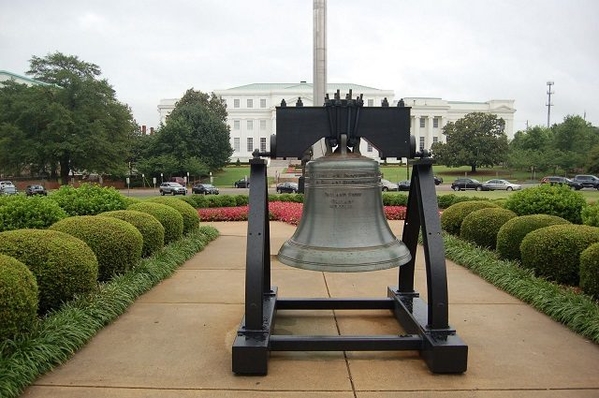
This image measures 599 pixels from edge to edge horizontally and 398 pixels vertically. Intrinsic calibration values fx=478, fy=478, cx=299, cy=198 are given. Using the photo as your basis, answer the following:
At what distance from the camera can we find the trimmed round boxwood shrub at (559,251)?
22.2 feet

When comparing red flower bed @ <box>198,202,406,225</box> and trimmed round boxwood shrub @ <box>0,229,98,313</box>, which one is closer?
trimmed round boxwood shrub @ <box>0,229,98,313</box>

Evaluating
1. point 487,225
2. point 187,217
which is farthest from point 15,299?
point 487,225

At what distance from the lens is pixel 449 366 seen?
13.1 feet

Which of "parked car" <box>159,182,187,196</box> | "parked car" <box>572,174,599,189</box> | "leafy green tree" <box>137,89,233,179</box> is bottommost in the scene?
"parked car" <box>159,182,187,196</box>

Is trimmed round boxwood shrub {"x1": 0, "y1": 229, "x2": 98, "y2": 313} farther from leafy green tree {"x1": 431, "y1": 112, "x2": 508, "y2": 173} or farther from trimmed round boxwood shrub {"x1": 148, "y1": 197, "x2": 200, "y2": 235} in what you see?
leafy green tree {"x1": 431, "y1": 112, "x2": 508, "y2": 173}

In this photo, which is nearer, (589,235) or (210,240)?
(589,235)

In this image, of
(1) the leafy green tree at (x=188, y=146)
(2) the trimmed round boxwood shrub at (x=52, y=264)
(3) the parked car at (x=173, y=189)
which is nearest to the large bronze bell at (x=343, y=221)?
(2) the trimmed round boxwood shrub at (x=52, y=264)

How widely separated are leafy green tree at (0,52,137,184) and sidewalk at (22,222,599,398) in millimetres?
44145

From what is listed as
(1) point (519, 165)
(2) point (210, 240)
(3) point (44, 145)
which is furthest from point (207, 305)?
(1) point (519, 165)

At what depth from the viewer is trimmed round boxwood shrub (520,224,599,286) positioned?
676cm

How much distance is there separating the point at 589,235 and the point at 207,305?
213 inches

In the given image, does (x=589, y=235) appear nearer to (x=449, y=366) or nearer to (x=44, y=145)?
(x=449, y=366)

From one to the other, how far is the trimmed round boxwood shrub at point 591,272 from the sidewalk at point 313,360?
0.78 m

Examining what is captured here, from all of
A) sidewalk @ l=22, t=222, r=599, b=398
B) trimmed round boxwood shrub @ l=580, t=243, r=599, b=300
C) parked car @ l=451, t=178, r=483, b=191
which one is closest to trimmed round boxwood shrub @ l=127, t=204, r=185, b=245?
sidewalk @ l=22, t=222, r=599, b=398
